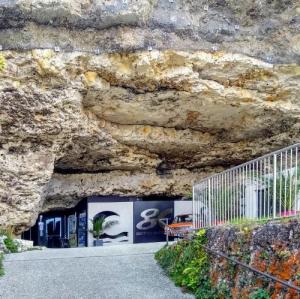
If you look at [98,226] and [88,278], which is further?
[98,226]

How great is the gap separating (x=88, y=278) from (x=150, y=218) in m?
13.7

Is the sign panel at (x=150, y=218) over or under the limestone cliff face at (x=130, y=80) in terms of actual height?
under

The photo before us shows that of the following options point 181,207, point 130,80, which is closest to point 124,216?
point 181,207

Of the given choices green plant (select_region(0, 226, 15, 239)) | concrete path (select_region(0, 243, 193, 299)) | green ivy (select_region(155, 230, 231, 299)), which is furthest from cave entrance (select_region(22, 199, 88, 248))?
green ivy (select_region(155, 230, 231, 299))

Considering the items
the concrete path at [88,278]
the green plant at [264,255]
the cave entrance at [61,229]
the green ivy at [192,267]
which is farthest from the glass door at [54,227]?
the green plant at [264,255]

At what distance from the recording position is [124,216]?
21.7m

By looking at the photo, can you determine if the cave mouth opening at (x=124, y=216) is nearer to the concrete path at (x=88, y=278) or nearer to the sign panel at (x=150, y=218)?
the sign panel at (x=150, y=218)

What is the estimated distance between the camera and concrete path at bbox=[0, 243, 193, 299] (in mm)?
7352

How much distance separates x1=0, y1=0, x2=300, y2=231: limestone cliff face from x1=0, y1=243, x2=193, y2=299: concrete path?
5.27 meters

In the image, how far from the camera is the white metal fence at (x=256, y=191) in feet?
18.8

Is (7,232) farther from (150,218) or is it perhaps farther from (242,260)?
(242,260)

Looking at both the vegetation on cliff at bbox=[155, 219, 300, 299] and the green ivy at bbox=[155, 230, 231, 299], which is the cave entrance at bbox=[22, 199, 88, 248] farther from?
the vegetation on cliff at bbox=[155, 219, 300, 299]

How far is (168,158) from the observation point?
2036cm

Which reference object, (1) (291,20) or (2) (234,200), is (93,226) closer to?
(1) (291,20)
